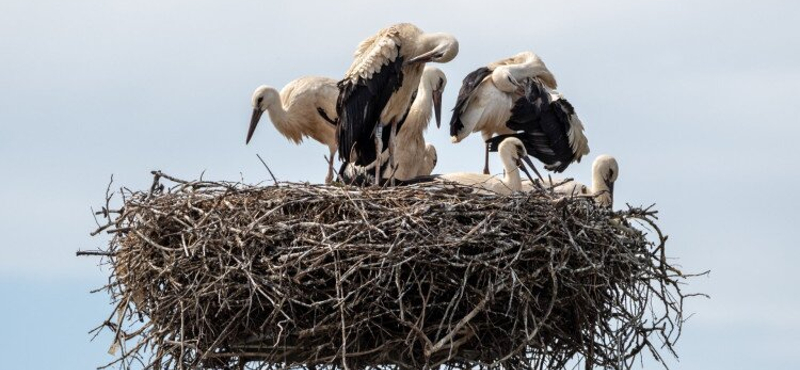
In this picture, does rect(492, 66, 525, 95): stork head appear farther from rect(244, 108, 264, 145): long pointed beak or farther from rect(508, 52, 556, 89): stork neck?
rect(244, 108, 264, 145): long pointed beak

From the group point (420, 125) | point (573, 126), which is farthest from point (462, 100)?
point (573, 126)

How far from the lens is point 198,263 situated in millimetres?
9898

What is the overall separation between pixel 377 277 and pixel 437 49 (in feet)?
8.12

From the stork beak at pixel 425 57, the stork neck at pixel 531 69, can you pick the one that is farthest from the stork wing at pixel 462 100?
the stork beak at pixel 425 57

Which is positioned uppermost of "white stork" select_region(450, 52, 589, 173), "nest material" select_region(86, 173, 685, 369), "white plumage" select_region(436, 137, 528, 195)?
"white stork" select_region(450, 52, 589, 173)

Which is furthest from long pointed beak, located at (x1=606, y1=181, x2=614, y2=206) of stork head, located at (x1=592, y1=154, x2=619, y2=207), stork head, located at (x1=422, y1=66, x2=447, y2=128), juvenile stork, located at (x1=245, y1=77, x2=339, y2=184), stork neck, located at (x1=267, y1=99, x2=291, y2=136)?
stork neck, located at (x1=267, y1=99, x2=291, y2=136)

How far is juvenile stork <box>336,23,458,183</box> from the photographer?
11742 millimetres

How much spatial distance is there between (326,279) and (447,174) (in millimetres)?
2059

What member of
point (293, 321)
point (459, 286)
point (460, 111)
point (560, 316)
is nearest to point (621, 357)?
point (560, 316)

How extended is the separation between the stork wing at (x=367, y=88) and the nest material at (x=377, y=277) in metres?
1.62

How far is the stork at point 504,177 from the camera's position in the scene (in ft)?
36.6

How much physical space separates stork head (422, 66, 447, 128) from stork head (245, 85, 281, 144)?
1.03m

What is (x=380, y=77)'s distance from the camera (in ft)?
38.6

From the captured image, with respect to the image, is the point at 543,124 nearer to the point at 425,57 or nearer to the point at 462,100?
the point at 462,100
